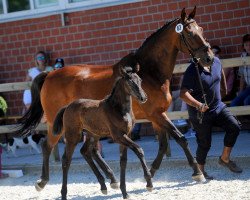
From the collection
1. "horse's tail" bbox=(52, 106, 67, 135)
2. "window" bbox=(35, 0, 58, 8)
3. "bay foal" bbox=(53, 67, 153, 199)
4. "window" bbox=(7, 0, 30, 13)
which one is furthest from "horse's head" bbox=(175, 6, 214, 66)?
"window" bbox=(7, 0, 30, 13)

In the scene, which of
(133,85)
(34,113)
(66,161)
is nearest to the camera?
(133,85)

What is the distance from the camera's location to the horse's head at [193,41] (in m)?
8.36

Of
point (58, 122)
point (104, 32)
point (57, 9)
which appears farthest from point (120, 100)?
point (57, 9)

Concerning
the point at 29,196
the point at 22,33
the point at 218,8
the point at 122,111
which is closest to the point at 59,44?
the point at 22,33

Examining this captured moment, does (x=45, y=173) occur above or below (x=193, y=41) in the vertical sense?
below

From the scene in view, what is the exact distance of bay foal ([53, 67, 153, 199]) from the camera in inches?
303

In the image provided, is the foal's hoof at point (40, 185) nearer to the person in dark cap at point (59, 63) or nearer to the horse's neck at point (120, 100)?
the horse's neck at point (120, 100)

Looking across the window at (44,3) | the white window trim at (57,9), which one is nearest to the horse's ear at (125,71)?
the white window trim at (57,9)

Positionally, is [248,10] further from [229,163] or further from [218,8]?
[229,163]

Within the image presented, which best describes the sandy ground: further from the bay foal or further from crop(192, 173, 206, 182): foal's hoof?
the bay foal

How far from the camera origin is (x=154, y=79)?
28.7ft

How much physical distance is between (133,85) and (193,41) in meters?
1.30

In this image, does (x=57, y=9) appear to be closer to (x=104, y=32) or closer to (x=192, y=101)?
(x=104, y=32)

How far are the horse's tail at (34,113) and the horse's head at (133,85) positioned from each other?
2.57m
